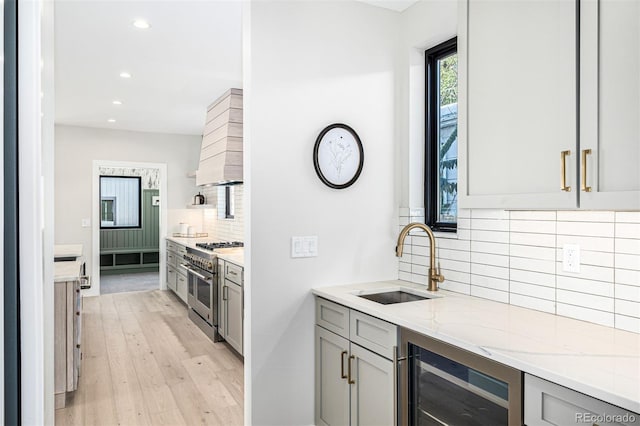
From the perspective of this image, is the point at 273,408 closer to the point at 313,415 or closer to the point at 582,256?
the point at 313,415

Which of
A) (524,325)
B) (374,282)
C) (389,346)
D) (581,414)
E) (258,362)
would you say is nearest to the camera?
(581,414)

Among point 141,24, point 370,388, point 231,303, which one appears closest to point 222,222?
point 231,303

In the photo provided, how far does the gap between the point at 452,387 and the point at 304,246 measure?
3.51 feet

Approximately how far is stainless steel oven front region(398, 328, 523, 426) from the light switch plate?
0.77 metres

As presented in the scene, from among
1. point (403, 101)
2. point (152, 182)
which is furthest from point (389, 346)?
point (152, 182)

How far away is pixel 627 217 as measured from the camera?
5.25 feet

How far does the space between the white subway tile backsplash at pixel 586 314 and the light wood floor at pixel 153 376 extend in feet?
Result: 6.48

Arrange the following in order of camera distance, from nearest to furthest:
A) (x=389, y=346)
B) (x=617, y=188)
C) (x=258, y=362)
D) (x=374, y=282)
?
(x=617, y=188) → (x=389, y=346) → (x=258, y=362) → (x=374, y=282)

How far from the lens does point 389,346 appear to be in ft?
6.17

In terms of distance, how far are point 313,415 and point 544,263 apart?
1467 mm

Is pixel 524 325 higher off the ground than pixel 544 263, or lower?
lower

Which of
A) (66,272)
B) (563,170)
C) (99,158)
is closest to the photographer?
(563,170)

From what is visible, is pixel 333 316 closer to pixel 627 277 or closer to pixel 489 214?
pixel 489 214

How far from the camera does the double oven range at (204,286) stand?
4238 mm
